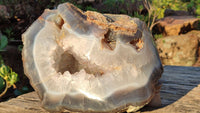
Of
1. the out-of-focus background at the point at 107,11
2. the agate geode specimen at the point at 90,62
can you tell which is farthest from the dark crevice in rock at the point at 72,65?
the out-of-focus background at the point at 107,11

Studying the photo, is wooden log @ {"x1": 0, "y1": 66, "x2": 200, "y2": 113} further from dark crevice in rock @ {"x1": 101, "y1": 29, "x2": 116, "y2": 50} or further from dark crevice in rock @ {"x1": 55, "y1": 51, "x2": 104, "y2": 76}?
dark crevice in rock @ {"x1": 101, "y1": 29, "x2": 116, "y2": 50}

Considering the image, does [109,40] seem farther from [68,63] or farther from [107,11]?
[107,11]

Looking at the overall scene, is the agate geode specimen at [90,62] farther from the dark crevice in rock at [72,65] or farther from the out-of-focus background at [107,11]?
the out-of-focus background at [107,11]

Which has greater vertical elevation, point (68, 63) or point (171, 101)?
point (68, 63)

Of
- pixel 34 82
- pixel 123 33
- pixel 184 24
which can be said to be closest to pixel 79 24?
pixel 123 33

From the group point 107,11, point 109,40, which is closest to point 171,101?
point 109,40

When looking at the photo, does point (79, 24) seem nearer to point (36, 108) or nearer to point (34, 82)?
→ point (34, 82)

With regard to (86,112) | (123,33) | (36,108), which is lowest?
(36,108)
